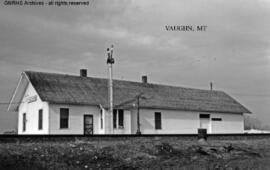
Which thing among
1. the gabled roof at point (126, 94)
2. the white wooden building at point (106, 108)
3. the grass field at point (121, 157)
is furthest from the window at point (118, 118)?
the grass field at point (121, 157)

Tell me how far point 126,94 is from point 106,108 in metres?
4.49

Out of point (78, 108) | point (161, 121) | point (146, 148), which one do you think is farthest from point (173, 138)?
point (161, 121)

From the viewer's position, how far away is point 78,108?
113 feet

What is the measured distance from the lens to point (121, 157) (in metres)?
16.5

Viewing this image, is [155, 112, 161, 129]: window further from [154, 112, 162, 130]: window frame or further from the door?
the door

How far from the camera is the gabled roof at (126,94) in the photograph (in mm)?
34188

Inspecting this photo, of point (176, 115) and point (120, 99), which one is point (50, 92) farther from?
point (176, 115)

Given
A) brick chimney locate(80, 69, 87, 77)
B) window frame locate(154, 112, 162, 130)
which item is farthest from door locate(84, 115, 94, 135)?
window frame locate(154, 112, 162, 130)

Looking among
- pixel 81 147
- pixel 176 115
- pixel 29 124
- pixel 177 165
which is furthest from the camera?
pixel 176 115

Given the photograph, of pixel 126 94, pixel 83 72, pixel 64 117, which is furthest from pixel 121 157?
pixel 83 72

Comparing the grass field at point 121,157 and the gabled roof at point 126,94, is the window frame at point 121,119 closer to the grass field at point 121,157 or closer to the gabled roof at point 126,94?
the gabled roof at point 126,94

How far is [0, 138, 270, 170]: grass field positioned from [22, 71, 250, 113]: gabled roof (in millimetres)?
15113

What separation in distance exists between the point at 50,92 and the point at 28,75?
108 inches

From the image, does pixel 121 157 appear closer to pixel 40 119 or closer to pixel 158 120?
pixel 40 119
